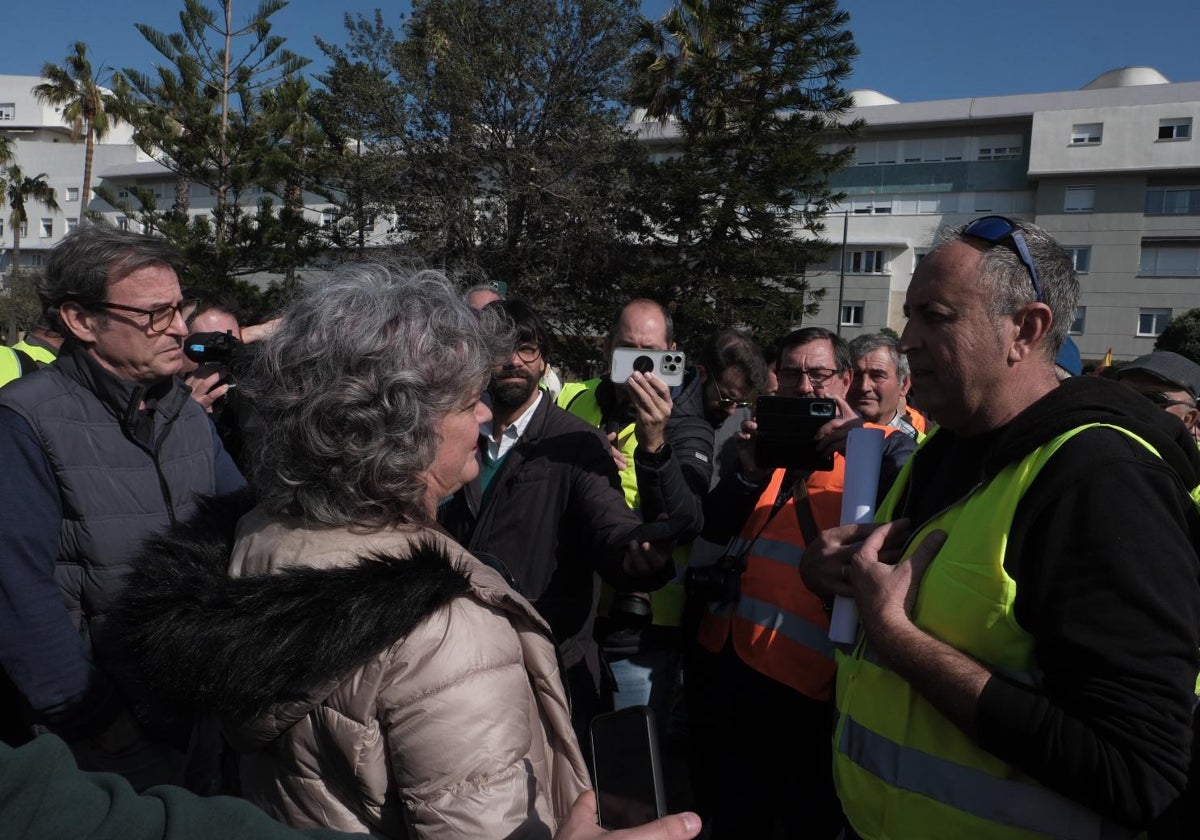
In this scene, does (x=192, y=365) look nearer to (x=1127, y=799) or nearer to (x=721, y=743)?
(x=721, y=743)

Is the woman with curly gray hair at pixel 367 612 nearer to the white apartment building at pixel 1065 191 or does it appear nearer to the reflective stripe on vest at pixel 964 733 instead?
the reflective stripe on vest at pixel 964 733

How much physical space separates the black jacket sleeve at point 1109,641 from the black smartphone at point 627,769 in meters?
0.67

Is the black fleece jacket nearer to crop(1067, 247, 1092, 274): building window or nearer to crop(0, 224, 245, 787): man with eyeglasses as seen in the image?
crop(0, 224, 245, 787): man with eyeglasses

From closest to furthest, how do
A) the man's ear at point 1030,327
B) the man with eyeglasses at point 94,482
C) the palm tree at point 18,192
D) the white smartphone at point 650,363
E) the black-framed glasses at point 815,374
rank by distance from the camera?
the man's ear at point 1030,327 → the man with eyeglasses at point 94,482 → the white smartphone at point 650,363 → the black-framed glasses at point 815,374 → the palm tree at point 18,192

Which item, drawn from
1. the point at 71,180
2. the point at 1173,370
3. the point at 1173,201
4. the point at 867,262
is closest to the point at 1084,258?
the point at 1173,201

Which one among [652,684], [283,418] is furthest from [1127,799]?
[652,684]

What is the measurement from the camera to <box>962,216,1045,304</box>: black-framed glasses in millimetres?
1823

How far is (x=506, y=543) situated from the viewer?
2.73 meters

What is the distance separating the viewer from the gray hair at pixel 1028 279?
1820 millimetres

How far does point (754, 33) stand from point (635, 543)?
23.2 meters

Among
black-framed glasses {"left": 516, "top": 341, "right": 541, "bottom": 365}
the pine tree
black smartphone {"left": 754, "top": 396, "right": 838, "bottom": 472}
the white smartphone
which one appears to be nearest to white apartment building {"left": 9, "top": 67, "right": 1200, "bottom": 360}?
the pine tree

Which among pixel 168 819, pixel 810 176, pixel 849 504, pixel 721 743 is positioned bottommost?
pixel 721 743

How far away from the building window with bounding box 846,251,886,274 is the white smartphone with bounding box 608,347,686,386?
124 feet

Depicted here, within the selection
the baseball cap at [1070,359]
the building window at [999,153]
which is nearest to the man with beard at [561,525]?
the baseball cap at [1070,359]
